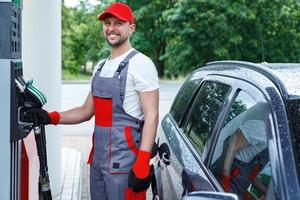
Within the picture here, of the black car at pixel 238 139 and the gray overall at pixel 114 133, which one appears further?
the gray overall at pixel 114 133

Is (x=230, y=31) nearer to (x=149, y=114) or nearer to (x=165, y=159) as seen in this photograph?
(x=165, y=159)

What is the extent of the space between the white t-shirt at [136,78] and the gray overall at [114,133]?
30 mm

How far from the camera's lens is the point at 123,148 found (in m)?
3.25

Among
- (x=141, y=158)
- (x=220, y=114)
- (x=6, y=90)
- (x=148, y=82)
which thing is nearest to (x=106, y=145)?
(x=141, y=158)

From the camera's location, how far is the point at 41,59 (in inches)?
195

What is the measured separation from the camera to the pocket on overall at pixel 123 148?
3236 millimetres

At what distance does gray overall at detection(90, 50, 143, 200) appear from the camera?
127 inches

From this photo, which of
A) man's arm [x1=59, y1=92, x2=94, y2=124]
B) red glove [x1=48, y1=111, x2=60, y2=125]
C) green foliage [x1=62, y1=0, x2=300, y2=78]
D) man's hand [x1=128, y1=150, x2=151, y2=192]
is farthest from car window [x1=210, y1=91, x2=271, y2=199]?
green foliage [x1=62, y1=0, x2=300, y2=78]

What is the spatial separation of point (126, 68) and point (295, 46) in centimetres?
2397

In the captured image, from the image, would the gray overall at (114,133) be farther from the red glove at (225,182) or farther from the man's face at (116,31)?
the red glove at (225,182)

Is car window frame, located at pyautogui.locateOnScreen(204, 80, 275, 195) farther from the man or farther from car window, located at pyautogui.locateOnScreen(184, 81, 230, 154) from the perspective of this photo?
the man

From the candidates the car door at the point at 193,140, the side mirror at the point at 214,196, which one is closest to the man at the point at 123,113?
the car door at the point at 193,140

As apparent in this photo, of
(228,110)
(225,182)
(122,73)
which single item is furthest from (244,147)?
(122,73)

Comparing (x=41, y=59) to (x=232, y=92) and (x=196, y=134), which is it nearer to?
(x=196, y=134)
